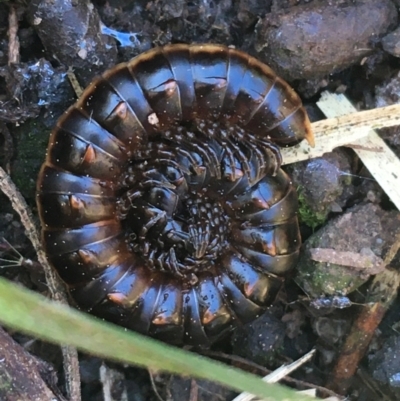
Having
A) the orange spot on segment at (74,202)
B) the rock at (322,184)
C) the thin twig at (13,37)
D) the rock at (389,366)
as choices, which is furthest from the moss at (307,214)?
the thin twig at (13,37)

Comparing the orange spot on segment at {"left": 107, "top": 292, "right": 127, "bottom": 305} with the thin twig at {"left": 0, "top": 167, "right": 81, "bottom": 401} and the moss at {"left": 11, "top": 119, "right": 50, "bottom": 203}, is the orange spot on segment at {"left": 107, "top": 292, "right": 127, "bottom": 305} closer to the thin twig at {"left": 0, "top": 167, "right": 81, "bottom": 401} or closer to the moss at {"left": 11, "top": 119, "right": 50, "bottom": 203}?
the thin twig at {"left": 0, "top": 167, "right": 81, "bottom": 401}

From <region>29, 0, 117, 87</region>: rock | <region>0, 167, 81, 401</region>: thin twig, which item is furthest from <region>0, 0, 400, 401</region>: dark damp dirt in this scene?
<region>0, 167, 81, 401</region>: thin twig

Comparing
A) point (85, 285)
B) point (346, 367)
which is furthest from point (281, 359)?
point (85, 285)

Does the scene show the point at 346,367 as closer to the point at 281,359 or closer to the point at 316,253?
the point at 281,359

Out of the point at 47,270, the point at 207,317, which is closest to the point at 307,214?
the point at 207,317

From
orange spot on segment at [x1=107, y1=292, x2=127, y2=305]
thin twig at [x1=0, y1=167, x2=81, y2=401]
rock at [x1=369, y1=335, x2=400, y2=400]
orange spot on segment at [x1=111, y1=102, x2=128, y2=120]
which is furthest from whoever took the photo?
rock at [x1=369, y1=335, x2=400, y2=400]

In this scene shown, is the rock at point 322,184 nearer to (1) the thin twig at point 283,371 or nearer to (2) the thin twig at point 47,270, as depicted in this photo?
(1) the thin twig at point 283,371

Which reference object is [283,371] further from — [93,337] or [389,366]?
[93,337]
